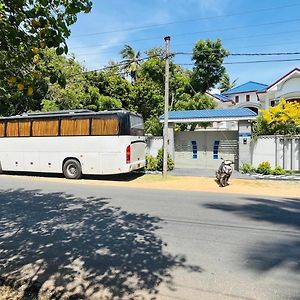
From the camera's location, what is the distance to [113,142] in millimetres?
14641

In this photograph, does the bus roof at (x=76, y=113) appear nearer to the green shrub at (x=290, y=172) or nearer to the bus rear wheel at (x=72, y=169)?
the bus rear wheel at (x=72, y=169)

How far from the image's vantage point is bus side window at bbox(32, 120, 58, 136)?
630 inches

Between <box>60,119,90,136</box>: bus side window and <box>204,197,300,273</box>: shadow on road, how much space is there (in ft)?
25.4

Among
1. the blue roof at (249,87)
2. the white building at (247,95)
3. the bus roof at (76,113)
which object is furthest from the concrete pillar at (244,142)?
the blue roof at (249,87)

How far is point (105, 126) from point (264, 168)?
7.51 m

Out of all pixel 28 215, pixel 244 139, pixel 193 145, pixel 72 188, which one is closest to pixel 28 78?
pixel 28 215

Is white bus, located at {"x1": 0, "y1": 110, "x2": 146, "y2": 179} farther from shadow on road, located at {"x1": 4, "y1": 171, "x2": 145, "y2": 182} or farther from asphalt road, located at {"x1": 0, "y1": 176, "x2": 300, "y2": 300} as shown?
asphalt road, located at {"x1": 0, "y1": 176, "x2": 300, "y2": 300}

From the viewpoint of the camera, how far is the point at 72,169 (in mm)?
15906

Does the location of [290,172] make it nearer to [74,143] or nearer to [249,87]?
[74,143]

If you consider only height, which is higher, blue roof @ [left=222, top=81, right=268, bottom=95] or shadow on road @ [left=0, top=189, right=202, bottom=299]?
blue roof @ [left=222, top=81, right=268, bottom=95]

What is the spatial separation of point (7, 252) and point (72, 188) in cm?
712

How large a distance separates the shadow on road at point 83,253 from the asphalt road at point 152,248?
0.04 ft

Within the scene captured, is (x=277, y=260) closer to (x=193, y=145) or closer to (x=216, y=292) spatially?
(x=216, y=292)

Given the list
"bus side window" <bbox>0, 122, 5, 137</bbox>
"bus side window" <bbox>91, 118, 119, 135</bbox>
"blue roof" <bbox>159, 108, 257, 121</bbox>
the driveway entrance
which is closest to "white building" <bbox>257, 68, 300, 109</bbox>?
"blue roof" <bbox>159, 108, 257, 121</bbox>
